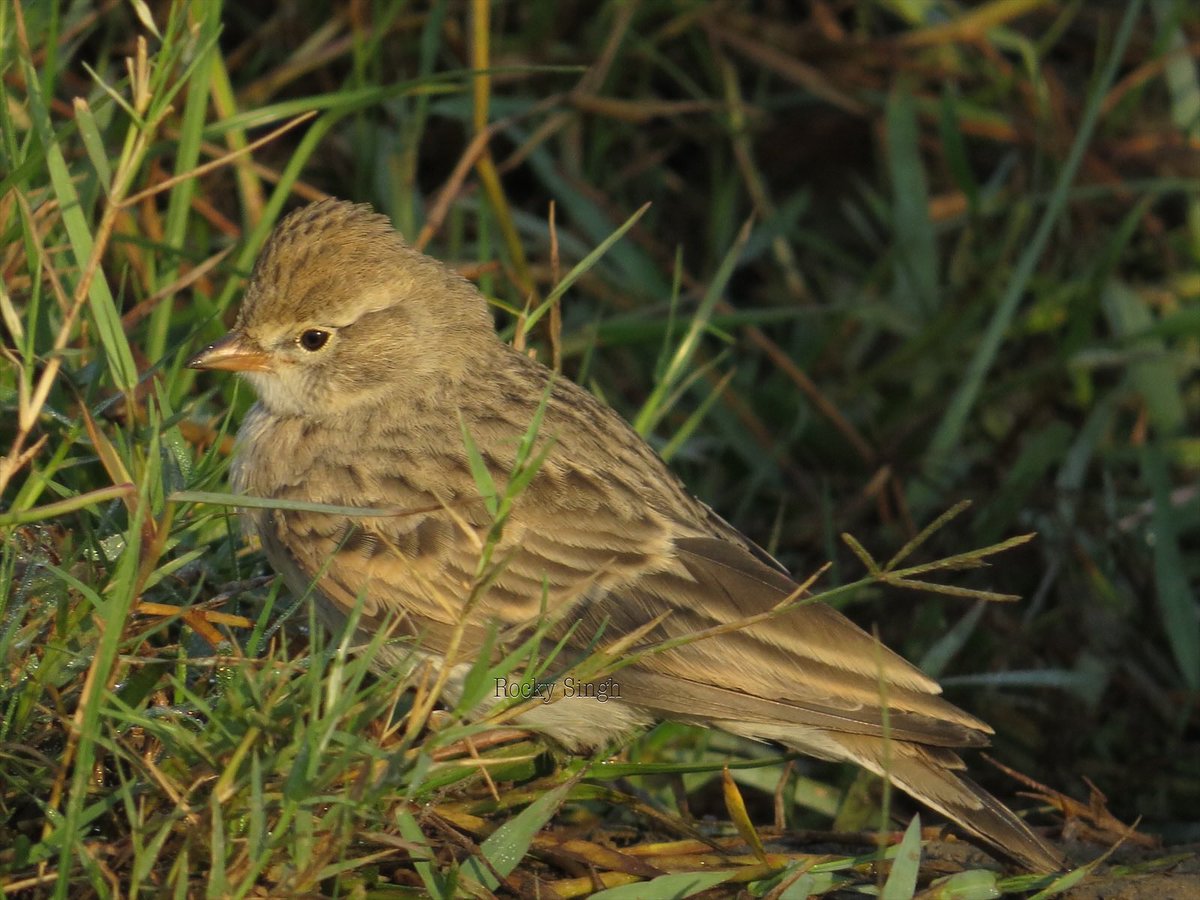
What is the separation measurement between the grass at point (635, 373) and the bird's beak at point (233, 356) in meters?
0.14

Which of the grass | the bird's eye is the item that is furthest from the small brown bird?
the grass

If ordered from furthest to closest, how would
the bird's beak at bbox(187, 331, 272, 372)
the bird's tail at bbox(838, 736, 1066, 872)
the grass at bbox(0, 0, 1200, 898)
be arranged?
the bird's beak at bbox(187, 331, 272, 372) → the bird's tail at bbox(838, 736, 1066, 872) → the grass at bbox(0, 0, 1200, 898)

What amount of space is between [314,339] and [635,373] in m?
2.26

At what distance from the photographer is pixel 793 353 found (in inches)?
295

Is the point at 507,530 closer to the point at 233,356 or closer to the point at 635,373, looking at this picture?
the point at 233,356

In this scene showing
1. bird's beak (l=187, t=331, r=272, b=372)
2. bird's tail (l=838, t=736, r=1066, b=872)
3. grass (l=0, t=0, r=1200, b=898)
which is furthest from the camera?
bird's beak (l=187, t=331, r=272, b=372)

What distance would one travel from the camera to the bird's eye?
5.08 m

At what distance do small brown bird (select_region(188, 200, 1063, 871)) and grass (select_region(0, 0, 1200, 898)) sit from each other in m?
0.19

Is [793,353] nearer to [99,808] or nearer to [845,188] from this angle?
[845,188]

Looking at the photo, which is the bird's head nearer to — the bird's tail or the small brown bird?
the small brown bird

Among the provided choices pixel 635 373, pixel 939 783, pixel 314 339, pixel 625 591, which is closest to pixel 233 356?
pixel 314 339

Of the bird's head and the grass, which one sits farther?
the bird's head

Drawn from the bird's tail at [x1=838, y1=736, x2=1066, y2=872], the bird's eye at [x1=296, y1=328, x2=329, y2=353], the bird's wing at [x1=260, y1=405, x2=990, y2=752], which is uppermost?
the bird's eye at [x1=296, y1=328, x2=329, y2=353]

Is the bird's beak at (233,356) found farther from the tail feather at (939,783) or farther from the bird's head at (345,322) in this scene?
the tail feather at (939,783)
